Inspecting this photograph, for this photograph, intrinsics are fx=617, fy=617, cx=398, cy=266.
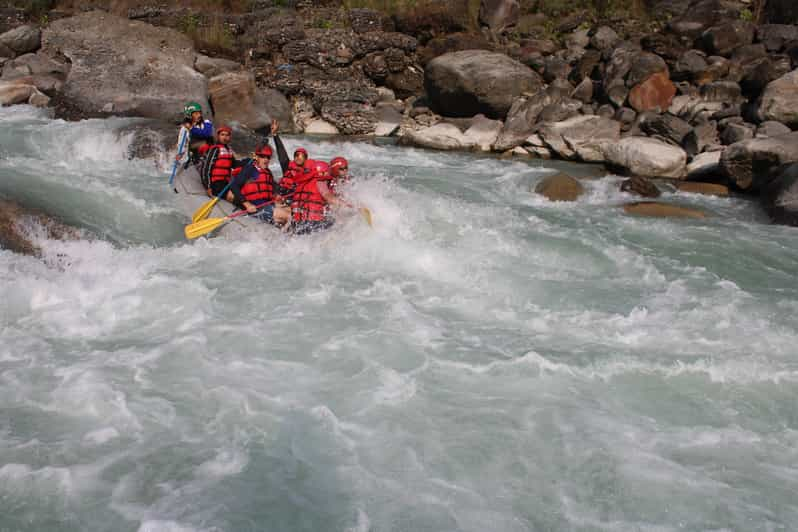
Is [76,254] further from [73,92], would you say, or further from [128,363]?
[73,92]

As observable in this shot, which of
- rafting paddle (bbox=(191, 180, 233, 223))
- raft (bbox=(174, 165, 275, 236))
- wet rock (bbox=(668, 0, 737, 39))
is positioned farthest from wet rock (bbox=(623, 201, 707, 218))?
wet rock (bbox=(668, 0, 737, 39))

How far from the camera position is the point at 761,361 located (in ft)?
15.1

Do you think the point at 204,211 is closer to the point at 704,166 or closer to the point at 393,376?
the point at 393,376

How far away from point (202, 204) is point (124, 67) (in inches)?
331

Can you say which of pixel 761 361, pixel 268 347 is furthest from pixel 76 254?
pixel 761 361

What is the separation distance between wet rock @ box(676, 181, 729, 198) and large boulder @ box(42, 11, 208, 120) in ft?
31.6

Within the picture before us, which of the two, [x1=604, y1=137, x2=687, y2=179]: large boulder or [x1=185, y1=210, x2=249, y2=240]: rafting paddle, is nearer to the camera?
[x1=185, y1=210, x2=249, y2=240]: rafting paddle

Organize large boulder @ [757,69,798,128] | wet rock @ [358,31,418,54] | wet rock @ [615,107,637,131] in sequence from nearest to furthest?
1. large boulder @ [757,69,798,128]
2. wet rock @ [615,107,637,131]
3. wet rock @ [358,31,418,54]

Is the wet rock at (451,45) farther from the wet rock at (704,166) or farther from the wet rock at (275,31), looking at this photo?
the wet rock at (704,166)

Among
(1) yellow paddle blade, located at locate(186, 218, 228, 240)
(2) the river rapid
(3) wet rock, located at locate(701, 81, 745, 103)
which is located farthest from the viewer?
(3) wet rock, located at locate(701, 81, 745, 103)

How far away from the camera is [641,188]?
950 centimetres

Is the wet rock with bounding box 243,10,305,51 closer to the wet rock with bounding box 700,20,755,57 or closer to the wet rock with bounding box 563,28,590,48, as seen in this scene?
the wet rock with bounding box 563,28,590,48

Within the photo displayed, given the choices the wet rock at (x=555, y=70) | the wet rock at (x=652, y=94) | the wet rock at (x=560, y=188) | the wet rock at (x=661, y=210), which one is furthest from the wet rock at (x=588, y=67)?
the wet rock at (x=661, y=210)

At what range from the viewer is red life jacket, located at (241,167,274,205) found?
6.93 meters
